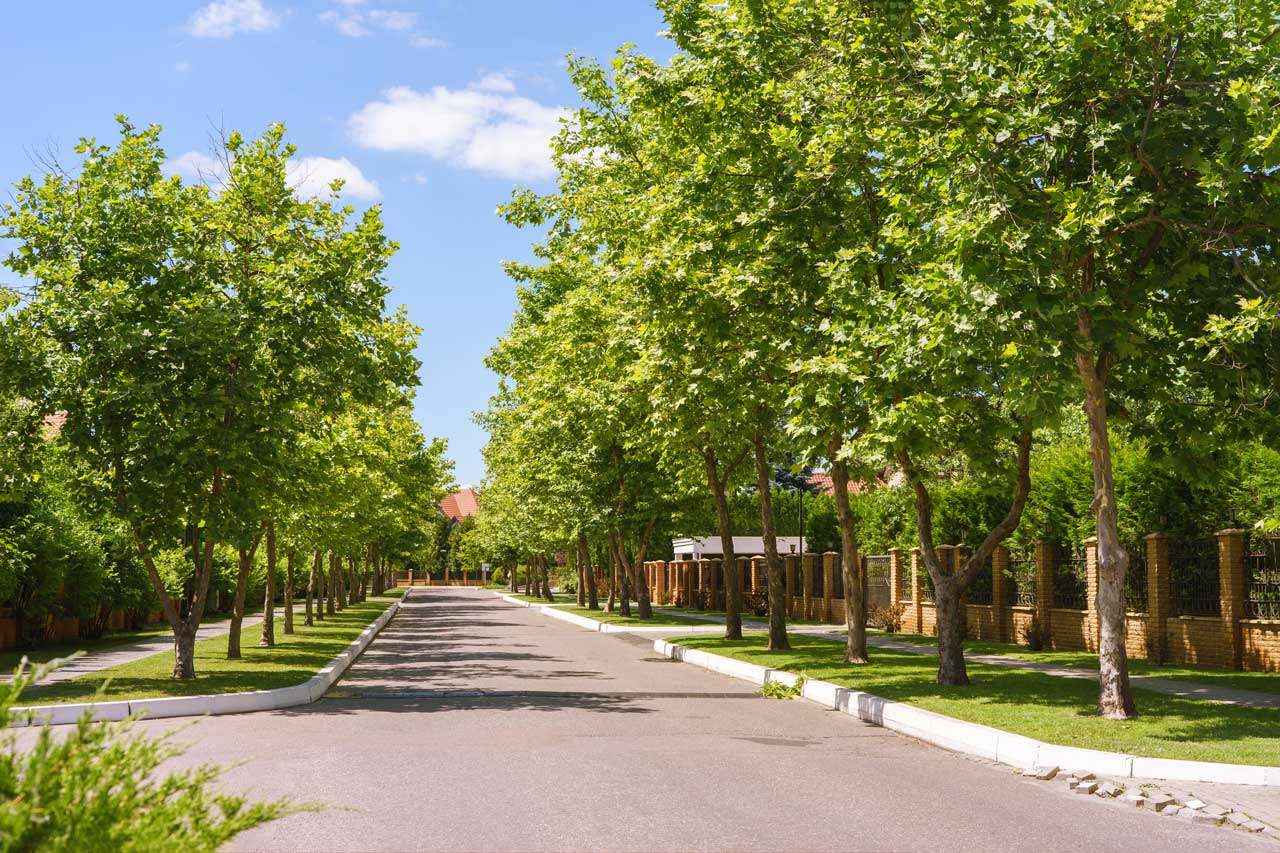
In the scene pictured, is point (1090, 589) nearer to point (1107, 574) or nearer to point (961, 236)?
point (1107, 574)

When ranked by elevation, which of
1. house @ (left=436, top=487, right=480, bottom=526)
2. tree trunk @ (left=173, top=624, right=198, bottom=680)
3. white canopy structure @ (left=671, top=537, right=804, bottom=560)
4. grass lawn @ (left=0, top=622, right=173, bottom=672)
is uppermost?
house @ (left=436, top=487, right=480, bottom=526)

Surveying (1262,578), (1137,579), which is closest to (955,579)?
(1262,578)

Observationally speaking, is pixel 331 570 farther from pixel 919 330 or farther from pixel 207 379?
pixel 919 330

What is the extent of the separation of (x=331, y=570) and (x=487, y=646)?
1800 cm

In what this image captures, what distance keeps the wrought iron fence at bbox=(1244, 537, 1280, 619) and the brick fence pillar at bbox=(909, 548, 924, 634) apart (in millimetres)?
11694

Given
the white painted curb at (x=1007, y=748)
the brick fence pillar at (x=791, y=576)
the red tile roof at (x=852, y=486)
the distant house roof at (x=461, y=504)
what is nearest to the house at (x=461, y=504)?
Answer: the distant house roof at (x=461, y=504)

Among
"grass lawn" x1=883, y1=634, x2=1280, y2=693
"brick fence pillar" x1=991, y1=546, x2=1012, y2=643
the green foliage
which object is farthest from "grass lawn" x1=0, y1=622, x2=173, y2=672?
"brick fence pillar" x1=991, y1=546, x2=1012, y2=643

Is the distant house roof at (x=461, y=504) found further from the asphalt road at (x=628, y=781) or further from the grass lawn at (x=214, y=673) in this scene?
the asphalt road at (x=628, y=781)

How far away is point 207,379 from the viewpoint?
16656mm

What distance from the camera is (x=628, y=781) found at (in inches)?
367

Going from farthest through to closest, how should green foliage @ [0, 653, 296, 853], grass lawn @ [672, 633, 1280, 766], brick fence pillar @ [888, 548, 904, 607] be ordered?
brick fence pillar @ [888, 548, 904, 607] → grass lawn @ [672, 633, 1280, 766] → green foliage @ [0, 653, 296, 853]

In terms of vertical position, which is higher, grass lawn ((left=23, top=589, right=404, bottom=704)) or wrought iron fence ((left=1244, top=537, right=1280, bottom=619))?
wrought iron fence ((left=1244, top=537, right=1280, bottom=619))

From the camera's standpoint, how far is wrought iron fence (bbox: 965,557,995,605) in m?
27.5

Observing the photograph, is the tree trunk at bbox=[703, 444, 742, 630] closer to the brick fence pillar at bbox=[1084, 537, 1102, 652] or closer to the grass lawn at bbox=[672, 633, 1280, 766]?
the grass lawn at bbox=[672, 633, 1280, 766]
